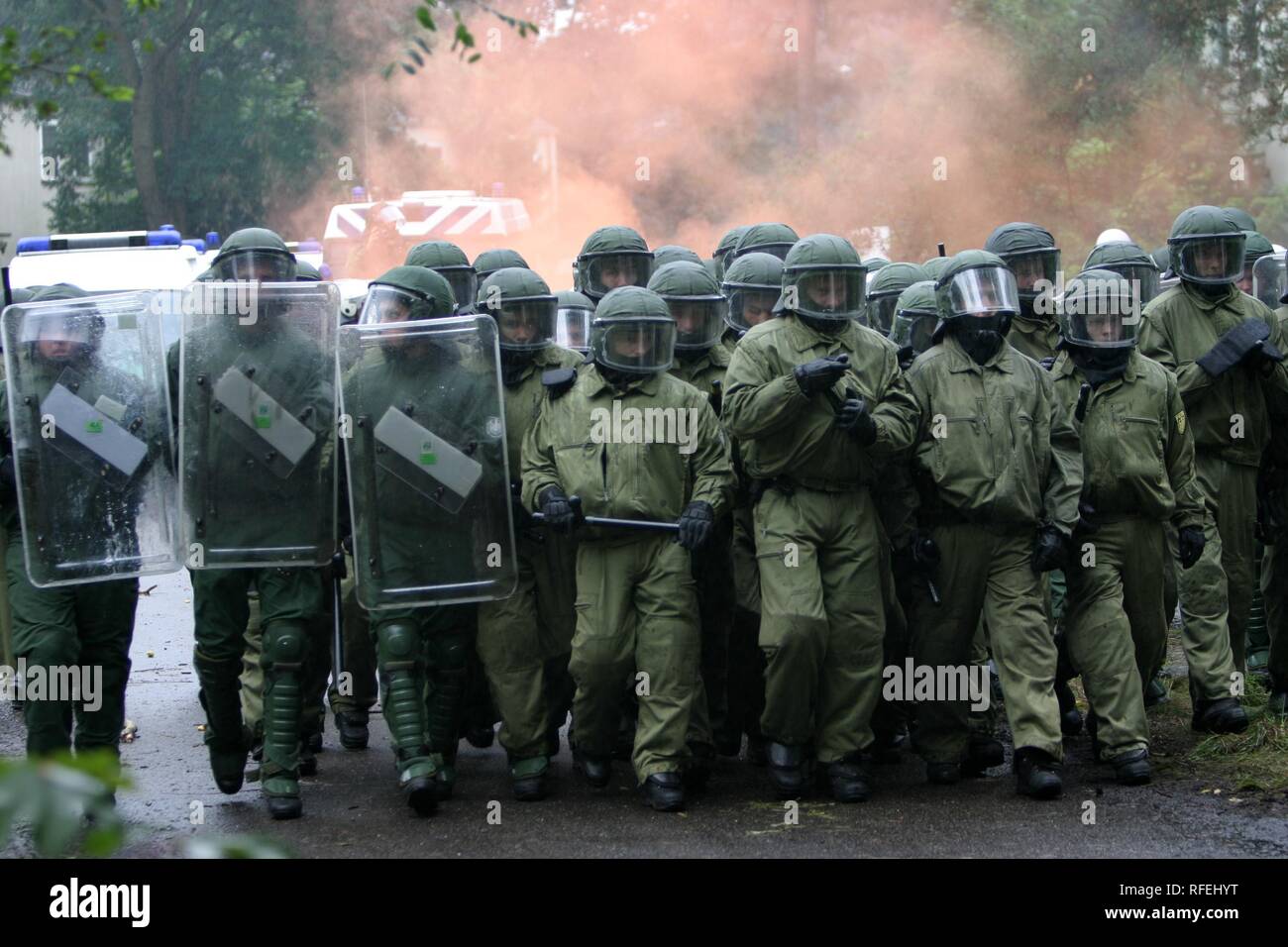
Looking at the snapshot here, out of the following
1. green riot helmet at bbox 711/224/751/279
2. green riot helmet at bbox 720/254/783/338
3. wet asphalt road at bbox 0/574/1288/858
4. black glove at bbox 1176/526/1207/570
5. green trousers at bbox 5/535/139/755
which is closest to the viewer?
wet asphalt road at bbox 0/574/1288/858

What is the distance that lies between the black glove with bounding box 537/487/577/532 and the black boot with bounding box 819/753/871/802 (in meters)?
1.36

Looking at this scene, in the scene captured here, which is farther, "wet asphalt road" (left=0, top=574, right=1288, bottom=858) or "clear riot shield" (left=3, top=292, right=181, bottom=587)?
"clear riot shield" (left=3, top=292, right=181, bottom=587)

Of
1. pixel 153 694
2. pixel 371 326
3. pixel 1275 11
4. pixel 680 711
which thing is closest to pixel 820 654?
pixel 680 711

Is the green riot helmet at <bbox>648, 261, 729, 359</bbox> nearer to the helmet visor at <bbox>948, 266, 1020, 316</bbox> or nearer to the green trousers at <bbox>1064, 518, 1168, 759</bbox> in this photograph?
the helmet visor at <bbox>948, 266, 1020, 316</bbox>

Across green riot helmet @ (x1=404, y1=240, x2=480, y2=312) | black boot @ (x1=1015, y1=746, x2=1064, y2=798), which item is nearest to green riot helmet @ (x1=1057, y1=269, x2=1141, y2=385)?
black boot @ (x1=1015, y1=746, x2=1064, y2=798)

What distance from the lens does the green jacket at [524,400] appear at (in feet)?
23.3

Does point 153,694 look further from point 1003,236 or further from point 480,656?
point 1003,236

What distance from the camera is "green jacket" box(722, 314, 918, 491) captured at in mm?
6543

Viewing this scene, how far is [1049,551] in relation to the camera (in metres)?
6.62

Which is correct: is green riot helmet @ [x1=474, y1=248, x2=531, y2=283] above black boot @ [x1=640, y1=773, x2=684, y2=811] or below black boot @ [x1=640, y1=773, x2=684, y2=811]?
above

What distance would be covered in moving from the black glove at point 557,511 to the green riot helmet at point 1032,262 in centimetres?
260

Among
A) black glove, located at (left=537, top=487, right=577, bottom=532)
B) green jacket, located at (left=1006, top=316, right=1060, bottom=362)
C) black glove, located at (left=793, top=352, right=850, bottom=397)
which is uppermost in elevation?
green jacket, located at (left=1006, top=316, right=1060, bottom=362)

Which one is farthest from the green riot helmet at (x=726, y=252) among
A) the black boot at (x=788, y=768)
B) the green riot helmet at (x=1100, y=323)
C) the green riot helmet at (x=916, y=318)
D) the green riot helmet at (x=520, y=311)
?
the black boot at (x=788, y=768)

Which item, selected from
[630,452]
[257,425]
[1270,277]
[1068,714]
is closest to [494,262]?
[630,452]
